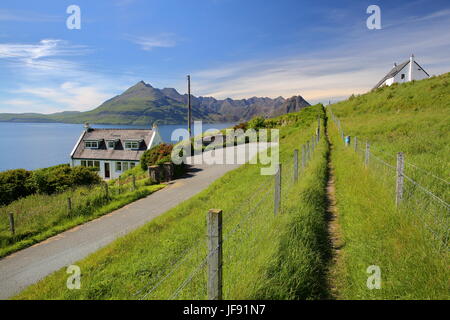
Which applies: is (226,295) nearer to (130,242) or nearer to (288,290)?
(288,290)

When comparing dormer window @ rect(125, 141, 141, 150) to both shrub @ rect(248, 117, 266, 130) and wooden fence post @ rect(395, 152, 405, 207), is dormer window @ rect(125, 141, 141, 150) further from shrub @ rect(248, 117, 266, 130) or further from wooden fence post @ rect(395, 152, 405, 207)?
wooden fence post @ rect(395, 152, 405, 207)

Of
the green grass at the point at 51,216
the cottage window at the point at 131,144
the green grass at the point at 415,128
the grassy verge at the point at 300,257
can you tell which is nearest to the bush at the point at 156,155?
the green grass at the point at 51,216

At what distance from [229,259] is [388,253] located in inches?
106

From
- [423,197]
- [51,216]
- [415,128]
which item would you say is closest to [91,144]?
[51,216]

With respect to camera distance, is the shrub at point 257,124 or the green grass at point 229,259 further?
the shrub at point 257,124

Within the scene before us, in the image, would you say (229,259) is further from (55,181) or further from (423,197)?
(55,181)

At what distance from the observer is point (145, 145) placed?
43.6 meters

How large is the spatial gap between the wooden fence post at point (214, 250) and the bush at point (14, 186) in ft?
74.2

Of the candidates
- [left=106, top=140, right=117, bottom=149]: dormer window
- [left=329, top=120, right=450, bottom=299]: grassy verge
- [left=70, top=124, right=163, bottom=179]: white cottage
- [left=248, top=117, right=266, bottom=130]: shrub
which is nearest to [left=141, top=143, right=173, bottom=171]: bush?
[left=329, top=120, right=450, bottom=299]: grassy verge

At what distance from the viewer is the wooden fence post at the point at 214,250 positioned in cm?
297

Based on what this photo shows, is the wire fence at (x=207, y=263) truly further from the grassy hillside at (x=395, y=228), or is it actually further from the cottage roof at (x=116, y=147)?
the cottage roof at (x=116, y=147)

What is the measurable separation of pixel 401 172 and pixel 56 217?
13118 mm

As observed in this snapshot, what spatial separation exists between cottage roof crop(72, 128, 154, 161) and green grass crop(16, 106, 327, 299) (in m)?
35.8

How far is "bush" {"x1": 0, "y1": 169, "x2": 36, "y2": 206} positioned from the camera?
65.9 ft
